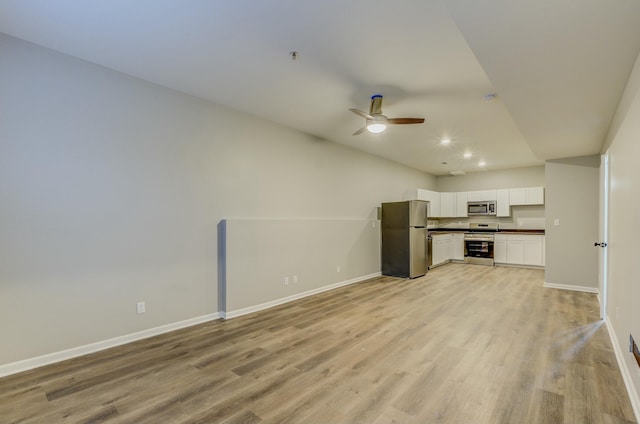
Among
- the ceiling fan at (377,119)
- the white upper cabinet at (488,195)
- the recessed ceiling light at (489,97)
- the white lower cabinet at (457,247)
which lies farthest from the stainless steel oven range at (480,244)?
the ceiling fan at (377,119)

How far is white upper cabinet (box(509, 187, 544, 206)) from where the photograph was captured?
7664 mm

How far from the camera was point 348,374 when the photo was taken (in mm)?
2445

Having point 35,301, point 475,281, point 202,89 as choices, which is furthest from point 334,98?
point 475,281

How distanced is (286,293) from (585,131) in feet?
14.7

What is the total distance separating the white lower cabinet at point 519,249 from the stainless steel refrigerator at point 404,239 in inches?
100

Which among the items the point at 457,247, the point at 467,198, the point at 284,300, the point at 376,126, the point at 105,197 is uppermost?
the point at 376,126

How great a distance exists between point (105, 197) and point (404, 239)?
5.17 metres

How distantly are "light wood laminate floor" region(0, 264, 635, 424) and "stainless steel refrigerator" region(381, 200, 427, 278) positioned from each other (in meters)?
2.31

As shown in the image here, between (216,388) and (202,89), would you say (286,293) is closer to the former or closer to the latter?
(216,388)

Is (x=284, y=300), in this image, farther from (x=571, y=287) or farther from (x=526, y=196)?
(x=526, y=196)

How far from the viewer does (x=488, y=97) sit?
3502 millimetres

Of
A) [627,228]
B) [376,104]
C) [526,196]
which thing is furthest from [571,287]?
[376,104]

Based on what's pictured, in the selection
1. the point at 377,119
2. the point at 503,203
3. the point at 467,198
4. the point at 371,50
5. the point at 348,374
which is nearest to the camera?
the point at 348,374

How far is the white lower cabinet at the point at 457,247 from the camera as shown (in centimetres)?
837
